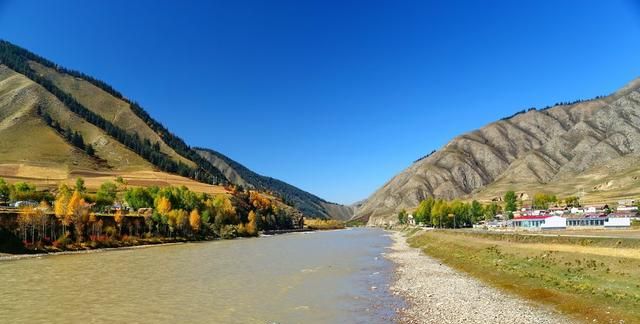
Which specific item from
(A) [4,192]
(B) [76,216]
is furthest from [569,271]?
(A) [4,192]

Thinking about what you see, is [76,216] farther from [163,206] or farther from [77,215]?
[163,206]

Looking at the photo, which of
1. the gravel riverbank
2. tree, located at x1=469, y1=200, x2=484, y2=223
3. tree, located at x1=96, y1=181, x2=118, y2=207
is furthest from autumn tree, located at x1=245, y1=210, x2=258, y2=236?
the gravel riverbank

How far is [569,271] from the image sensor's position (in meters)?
40.1

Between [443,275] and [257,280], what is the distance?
809 inches

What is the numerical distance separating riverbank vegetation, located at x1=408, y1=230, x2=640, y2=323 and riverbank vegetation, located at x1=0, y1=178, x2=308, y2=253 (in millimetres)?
78194

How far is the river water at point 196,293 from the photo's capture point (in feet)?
101

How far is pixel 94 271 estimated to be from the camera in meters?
57.5

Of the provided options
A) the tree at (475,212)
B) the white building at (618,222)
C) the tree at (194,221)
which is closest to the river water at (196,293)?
the white building at (618,222)

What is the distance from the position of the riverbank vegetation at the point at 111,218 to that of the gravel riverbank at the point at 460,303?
7519 cm

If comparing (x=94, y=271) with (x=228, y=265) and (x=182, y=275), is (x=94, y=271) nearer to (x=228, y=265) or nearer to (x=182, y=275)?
(x=182, y=275)

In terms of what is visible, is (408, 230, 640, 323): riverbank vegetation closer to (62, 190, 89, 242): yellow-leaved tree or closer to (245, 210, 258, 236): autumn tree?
(62, 190, 89, 242): yellow-leaved tree

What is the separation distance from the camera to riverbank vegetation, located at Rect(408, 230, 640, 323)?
92.9 ft

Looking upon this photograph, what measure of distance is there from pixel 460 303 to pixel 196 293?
74.2 feet

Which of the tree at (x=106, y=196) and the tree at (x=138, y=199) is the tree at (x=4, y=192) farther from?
the tree at (x=138, y=199)
